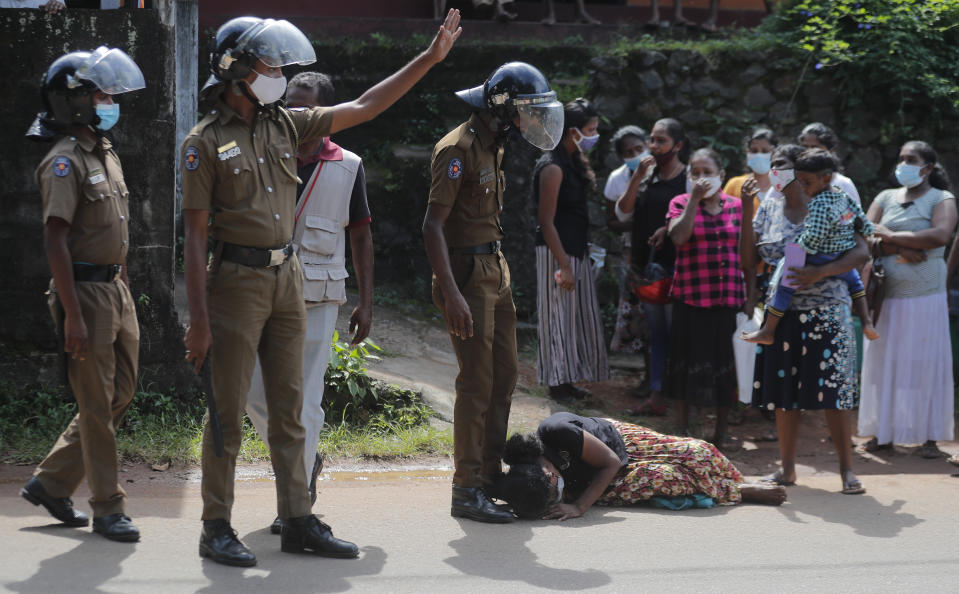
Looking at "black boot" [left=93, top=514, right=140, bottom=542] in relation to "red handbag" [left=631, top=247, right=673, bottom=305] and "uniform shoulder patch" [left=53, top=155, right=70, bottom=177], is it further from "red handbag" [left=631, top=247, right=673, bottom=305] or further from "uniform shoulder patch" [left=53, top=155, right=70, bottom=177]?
"red handbag" [left=631, top=247, right=673, bottom=305]

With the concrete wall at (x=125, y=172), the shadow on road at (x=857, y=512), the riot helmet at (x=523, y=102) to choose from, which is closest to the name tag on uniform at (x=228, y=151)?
the riot helmet at (x=523, y=102)

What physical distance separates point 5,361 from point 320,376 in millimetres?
2597

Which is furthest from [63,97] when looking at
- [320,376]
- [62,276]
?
[320,376]

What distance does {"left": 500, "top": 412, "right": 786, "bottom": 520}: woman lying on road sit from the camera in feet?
16.8

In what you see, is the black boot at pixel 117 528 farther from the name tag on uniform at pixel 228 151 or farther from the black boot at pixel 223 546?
the name tag on uniform at pixel 228 151

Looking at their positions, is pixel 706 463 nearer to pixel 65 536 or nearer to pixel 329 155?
pixel 329 155

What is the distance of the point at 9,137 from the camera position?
248 inches

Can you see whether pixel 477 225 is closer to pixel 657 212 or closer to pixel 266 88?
pixel 266 88

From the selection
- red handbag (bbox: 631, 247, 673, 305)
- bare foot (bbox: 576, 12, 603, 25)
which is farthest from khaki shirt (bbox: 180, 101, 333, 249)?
bare foot (bbox: 576, 12, 603, 25)

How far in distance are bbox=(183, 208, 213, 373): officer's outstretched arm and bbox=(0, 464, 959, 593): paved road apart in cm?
90

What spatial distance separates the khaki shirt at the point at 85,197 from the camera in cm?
433

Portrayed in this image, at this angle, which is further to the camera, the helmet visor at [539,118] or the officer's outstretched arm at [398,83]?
the helmet visor at [539,118]

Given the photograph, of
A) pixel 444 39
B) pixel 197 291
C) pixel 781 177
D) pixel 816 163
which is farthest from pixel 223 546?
pixel 781 177

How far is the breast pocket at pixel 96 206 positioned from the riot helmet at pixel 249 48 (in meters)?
0.67
